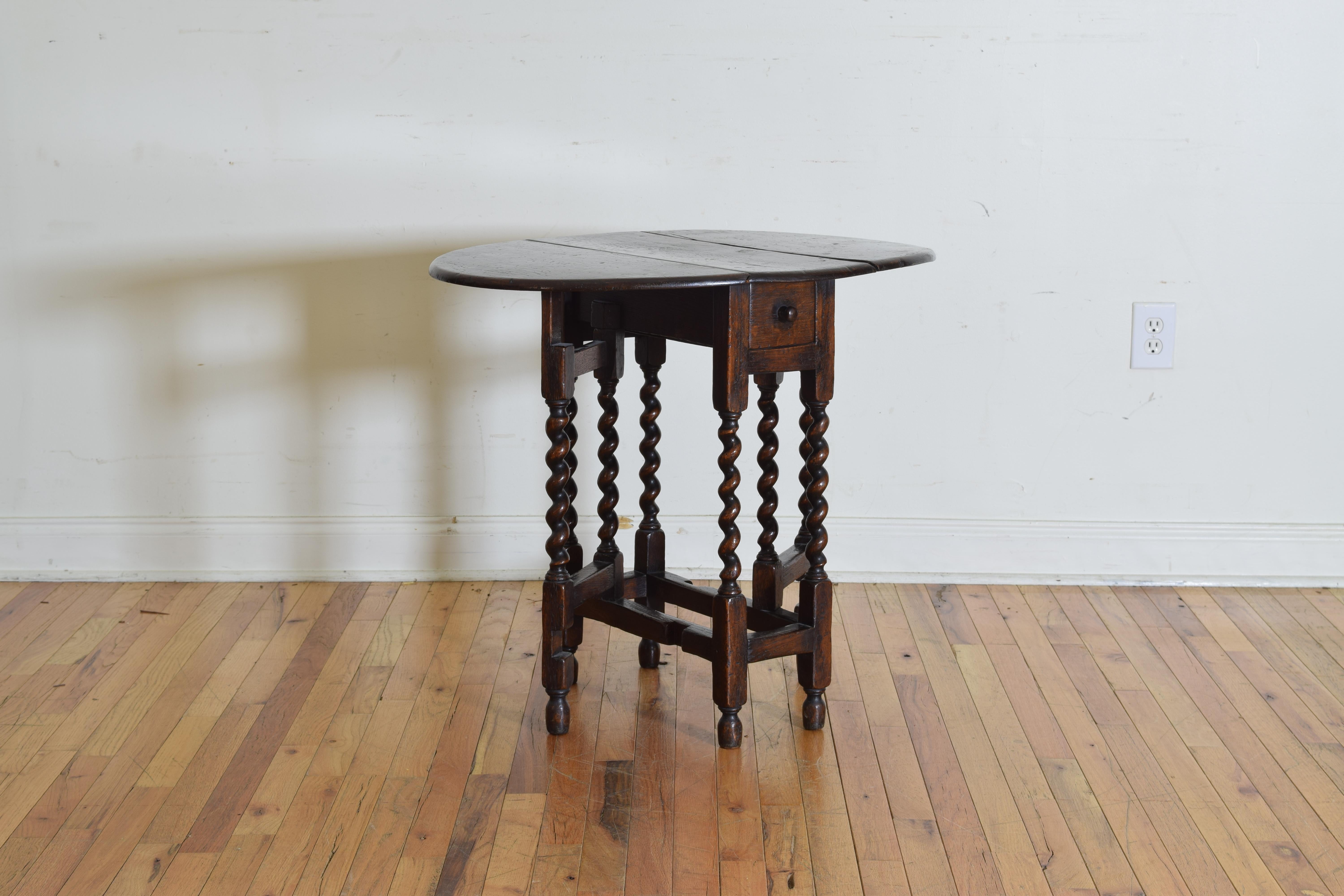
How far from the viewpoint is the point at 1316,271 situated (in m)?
2.40

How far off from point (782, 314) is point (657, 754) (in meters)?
0.68

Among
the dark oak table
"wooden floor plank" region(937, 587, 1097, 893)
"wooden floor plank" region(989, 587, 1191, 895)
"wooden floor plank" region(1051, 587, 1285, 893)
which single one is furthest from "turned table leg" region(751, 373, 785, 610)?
"wooden floor plank" region(1051, 587, 1285, 893)

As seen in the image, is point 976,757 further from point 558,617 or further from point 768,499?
point 558,617

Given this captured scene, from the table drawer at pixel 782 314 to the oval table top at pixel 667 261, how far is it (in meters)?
0.04

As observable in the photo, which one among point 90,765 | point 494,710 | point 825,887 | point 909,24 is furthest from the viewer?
point 909,24

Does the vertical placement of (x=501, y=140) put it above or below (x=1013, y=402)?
above

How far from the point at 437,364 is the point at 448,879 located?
123 cm

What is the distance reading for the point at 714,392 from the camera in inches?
64.4

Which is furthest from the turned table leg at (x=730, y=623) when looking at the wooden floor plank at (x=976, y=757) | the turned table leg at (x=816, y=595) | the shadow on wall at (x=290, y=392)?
the shadow on wall at (x=290, y=392)

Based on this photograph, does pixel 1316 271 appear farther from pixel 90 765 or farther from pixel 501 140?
pixel 90 765

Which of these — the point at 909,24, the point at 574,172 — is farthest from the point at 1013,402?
the point at 574,172

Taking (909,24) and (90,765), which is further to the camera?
(909,24)

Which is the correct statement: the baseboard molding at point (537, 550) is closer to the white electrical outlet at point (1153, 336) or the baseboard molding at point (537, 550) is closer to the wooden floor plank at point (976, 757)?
the wooden floor plank at point (976, 757)

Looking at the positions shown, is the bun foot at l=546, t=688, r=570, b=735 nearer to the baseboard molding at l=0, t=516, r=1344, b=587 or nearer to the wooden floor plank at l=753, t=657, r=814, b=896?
the wooden floor plank at l=753, t=657, r=814, b=896
